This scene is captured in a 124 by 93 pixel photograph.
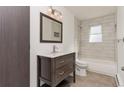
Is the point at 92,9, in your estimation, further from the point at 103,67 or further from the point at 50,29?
the point at 103,67

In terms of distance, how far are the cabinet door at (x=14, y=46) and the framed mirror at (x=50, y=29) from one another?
0.46 m

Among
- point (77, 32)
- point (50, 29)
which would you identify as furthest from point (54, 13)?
point (77, 32)

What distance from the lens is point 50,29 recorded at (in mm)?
2203

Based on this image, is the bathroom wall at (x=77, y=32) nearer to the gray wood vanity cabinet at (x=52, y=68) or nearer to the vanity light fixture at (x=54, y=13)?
the vanity light fixture at (x=54, y=13)

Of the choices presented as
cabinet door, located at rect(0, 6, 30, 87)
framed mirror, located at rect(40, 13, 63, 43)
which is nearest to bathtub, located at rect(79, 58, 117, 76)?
framed mirror, located at rect(40, 13, 63, 43)

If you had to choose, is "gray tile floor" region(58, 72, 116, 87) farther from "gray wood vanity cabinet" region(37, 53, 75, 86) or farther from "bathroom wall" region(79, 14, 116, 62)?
"bathroom wall" region(79, 14, 116, 62)

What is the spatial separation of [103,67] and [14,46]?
9.57 ft

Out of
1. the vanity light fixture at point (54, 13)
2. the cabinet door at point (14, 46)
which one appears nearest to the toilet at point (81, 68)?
the vanity light fixture at point (54, 13)

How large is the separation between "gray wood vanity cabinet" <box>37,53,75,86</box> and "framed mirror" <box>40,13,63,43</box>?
0.51m

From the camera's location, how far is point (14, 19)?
1282 mm

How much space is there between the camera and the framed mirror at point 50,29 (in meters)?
1.95

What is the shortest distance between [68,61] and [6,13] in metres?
1.51
